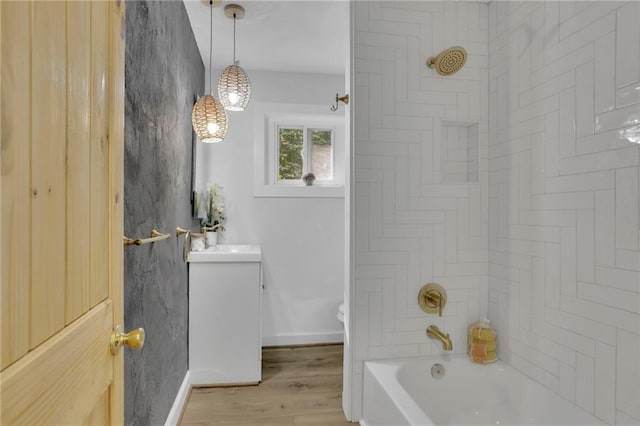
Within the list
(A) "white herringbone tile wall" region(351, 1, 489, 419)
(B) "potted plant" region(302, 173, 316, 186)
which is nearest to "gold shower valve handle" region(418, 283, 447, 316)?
(A) "white herringbone tile wall" region(351, 1, 489, 419)

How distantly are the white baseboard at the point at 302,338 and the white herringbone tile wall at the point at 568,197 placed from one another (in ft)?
5.52

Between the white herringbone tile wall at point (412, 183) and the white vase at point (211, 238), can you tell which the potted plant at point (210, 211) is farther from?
the white herringbone tile wall at point (412, 183)

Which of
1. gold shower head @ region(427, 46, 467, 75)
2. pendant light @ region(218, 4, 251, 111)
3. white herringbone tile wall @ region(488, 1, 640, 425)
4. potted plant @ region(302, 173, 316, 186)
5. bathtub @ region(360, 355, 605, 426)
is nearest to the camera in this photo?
white herringbone tile wall @ region(488, 1, 640, 425)

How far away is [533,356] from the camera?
5.58 feet

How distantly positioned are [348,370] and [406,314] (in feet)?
1.42

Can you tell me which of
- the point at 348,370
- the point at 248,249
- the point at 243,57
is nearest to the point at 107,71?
the point at 348,370

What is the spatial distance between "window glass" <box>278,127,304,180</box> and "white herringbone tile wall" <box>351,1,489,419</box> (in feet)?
5.29

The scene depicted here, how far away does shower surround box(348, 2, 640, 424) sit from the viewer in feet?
4.44

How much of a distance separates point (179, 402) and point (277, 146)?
219 cm

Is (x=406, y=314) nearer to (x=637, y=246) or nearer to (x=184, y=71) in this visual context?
(x=637, y=246)

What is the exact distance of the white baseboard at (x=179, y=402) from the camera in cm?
199

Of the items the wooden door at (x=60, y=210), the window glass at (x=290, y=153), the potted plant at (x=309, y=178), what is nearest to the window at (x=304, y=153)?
the window glass at (x=290, y=153)

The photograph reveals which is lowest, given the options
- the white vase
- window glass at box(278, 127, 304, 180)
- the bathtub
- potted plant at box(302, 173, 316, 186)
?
the bathtub

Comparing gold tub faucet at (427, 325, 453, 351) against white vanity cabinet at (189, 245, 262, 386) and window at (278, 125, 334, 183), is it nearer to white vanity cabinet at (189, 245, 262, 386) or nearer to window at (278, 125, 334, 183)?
white vanity cabinet at (189, 245, 262, 386)
